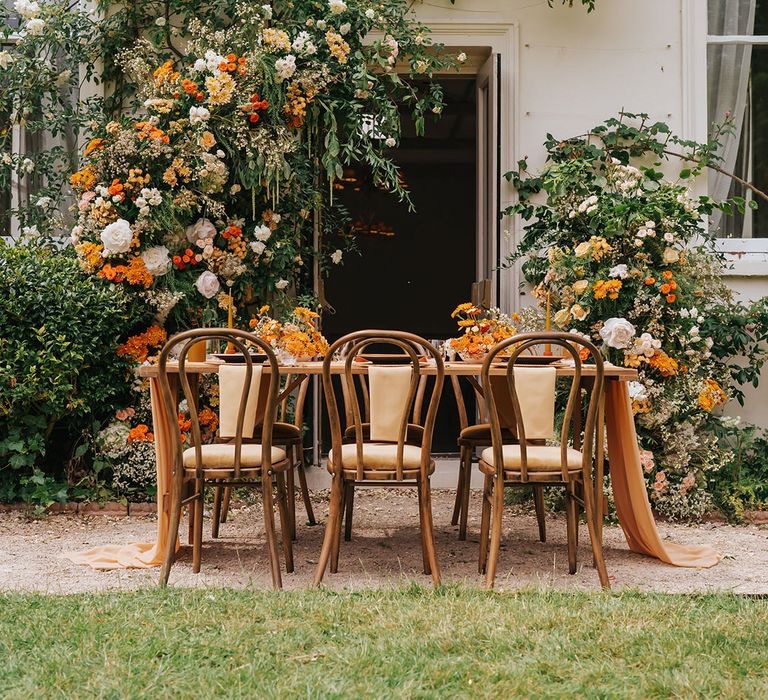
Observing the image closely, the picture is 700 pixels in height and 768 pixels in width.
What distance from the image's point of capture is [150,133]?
16.6ft

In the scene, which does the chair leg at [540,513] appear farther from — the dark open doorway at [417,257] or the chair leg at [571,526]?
the dark open doorway at [417,257]

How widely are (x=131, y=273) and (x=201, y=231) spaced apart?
471 millimetres

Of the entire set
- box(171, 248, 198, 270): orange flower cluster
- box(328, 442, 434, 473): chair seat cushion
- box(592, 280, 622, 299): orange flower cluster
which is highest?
box(171, 248, 198, 270): orange flower cluster

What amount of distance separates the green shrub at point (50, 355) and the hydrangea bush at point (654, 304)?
2349mm

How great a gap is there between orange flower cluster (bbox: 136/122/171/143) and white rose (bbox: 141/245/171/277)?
59cm

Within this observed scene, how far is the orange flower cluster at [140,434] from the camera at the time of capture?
500 centimetres

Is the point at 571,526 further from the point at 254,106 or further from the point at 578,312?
the point at 254,106

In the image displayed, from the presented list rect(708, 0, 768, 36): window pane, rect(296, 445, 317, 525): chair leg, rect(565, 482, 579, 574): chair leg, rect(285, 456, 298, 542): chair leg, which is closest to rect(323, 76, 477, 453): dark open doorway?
rect(708, 0, 768, 36): window pane

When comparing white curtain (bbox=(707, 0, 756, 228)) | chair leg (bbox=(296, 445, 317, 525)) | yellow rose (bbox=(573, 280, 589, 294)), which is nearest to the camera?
chair leg (bbox=(296, 445, 317, 525))

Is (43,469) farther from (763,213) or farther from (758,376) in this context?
(763,213)

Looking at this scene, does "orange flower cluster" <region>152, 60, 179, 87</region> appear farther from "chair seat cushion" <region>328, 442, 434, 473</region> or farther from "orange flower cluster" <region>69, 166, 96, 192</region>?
"chair seat cushion" <region>328, 442, 434, 473</region>

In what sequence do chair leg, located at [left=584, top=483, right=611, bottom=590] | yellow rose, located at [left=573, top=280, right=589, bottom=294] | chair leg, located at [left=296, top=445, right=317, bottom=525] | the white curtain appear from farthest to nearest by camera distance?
the white curtain, yellow rose, located at [left=573, top=280, right=589, bottom=294], chair leg, located at [left=296, top=445, right=317, bottom=525], chair leg, located at [left=584, top=483, right=611, bottom=590]

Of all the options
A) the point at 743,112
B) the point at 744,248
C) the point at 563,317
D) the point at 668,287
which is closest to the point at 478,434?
the point at 563,317

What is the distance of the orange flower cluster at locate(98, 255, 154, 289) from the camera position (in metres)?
5.01
